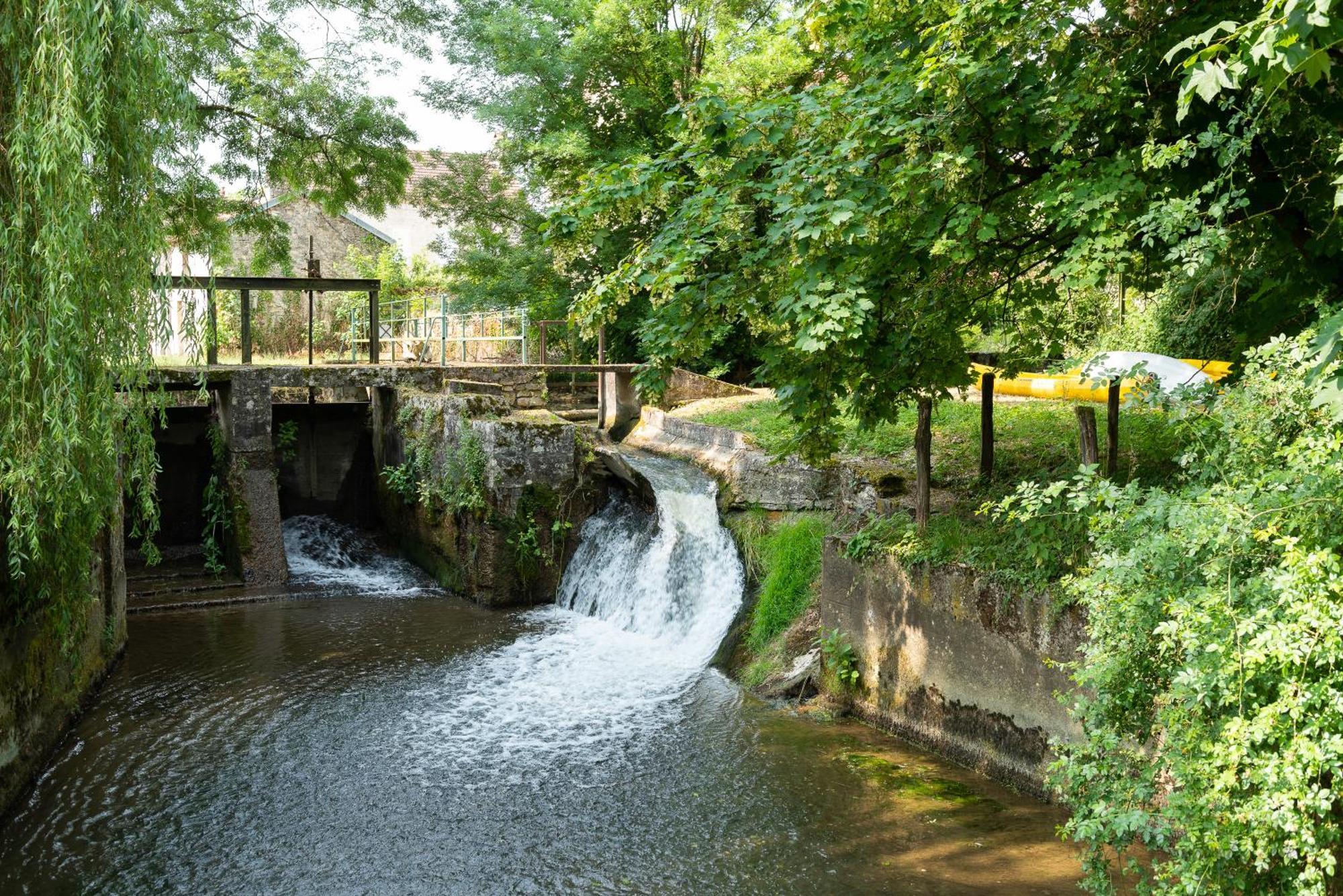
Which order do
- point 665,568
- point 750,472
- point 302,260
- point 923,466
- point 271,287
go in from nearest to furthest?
point 923,466 → point 665,568 → point 750,472 → point 271,287 → point 302,260

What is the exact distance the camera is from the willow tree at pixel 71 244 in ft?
19.5

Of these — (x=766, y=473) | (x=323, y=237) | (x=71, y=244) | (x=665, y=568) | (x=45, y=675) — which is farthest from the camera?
(x=323, y=237)

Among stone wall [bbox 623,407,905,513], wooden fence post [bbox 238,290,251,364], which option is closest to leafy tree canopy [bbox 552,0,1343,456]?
stone wall [bbox 623,407,905,513]

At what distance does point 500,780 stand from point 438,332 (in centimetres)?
1721

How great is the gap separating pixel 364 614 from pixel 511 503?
6.87 feet

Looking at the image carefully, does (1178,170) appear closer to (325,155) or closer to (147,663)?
(147,663)

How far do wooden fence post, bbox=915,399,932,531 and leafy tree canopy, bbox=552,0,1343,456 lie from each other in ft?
1.17

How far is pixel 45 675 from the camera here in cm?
810

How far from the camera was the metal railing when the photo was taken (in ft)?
70.2

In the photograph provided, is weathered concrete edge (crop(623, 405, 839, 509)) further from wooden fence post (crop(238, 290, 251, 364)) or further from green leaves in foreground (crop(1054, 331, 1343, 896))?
wooden fence post (crop(238, 290, 251, 364))

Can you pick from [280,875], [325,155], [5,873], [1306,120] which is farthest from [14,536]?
[325,155]

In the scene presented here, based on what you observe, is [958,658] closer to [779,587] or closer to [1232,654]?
[779,587]

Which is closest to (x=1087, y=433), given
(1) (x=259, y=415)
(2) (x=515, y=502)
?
(2) (x=515, y=502)

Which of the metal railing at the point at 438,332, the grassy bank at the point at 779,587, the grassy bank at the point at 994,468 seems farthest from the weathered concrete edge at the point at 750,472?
the metal railing at the point at 438,332
